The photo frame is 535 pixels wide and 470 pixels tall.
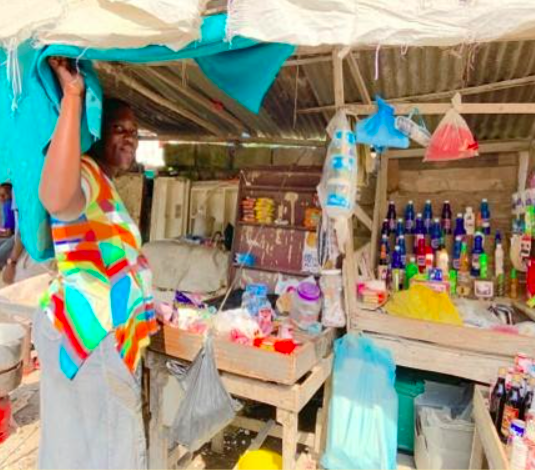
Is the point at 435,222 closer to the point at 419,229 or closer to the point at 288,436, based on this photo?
the point at 419,229

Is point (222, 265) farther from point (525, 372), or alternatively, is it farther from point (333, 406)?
point (525, 372)

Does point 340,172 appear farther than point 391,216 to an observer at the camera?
No

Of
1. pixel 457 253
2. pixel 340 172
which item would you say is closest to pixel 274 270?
pixel 340 172

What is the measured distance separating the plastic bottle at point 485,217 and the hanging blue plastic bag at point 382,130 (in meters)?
1.53

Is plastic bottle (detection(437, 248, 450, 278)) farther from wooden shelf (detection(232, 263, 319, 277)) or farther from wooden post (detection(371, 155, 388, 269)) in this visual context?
wooden shelf (detection(232, 263, 319, 277))

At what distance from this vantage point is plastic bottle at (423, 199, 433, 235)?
3.42m

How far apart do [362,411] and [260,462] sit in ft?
2.24

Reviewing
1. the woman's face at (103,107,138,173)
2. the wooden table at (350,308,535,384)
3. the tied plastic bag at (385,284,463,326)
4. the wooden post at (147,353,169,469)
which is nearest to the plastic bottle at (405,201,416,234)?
the tied plastic bag at (385,284,463,326)

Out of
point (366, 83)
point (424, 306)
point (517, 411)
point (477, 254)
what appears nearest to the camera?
point (517, 411)

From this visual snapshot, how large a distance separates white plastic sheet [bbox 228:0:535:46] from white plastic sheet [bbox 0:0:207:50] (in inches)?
6.4

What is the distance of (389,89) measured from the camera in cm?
298

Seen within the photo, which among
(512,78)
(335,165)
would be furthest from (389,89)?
(335,165)

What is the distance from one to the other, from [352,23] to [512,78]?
209 cm

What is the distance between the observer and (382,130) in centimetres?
221
